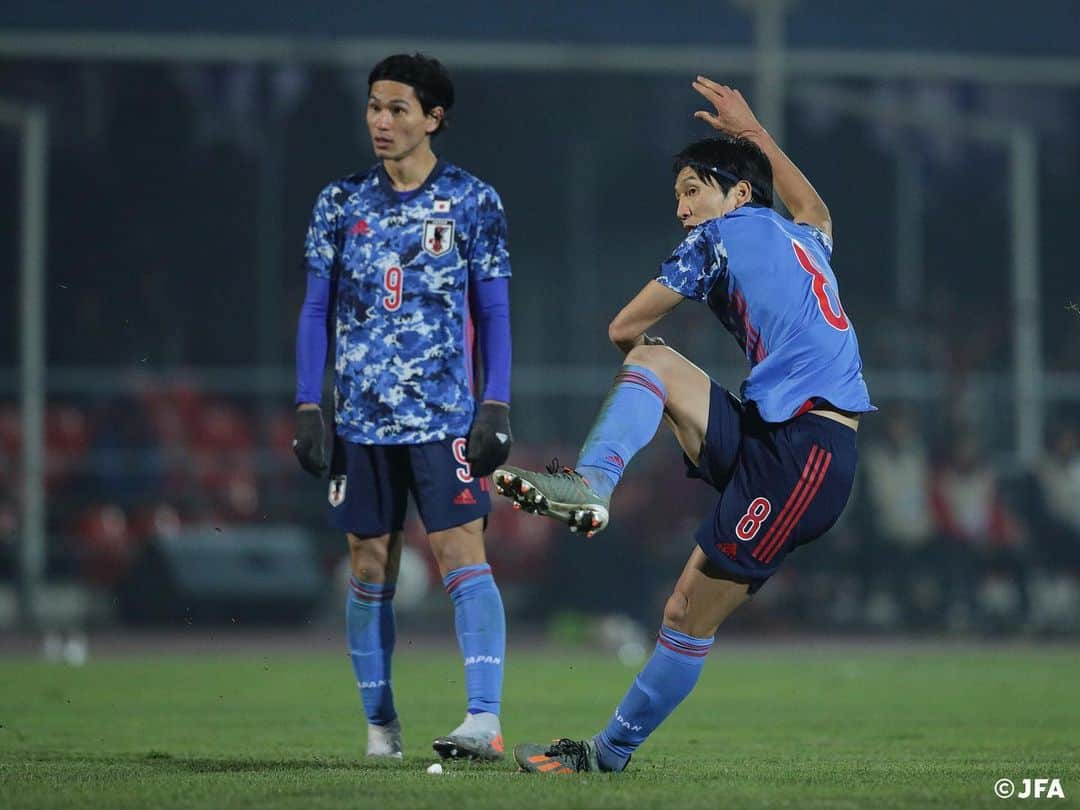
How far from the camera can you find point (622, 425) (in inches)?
227

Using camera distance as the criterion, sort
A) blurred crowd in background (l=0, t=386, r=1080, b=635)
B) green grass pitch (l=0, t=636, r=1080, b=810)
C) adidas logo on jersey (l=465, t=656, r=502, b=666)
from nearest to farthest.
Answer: green grass pitch (l=0, t=636, r=1080, b=810) → adidas logo on jersey (l=465, t=656, r=502, b=666) → blurred crowd in background (l=0, t=386, r=1080, b=635)

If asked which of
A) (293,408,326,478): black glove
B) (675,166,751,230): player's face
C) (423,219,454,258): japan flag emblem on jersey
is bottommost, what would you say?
(293,408,326,478): black glove

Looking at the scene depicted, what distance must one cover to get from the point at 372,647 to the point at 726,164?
7.27 ft

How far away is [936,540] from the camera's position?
18.9 meters

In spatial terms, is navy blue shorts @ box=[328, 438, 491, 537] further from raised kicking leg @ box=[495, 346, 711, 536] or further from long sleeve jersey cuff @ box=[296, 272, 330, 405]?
raised kicking leg @ box=[495, 346, 711, 536]

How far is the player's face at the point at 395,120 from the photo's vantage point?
274 inches

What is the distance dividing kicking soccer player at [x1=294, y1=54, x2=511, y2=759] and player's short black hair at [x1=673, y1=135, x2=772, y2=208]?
1.03m

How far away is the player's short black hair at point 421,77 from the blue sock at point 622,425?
1705 mm

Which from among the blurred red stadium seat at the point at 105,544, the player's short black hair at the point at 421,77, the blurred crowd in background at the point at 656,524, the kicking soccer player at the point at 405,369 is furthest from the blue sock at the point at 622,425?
Answer: the blurred red stadium seat at the point at 105,544

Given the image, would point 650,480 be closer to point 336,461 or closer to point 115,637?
point 115,637

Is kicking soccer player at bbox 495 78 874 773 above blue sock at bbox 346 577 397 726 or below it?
above

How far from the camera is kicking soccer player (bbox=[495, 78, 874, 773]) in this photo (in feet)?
19.3

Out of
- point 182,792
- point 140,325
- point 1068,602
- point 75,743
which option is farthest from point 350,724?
point 140,325

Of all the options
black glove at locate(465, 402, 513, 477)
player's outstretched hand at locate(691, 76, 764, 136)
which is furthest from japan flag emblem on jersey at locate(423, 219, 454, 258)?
player's outstretched hand at locate(691, 76, 764, 136)
